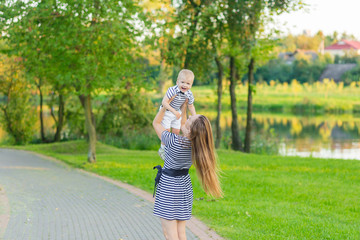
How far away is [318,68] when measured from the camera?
241 feet

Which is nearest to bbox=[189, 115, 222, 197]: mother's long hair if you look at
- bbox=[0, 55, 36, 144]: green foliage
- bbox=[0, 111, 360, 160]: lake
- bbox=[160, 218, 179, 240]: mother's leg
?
bbox=[160, 218, 179, 240]: mother's leg

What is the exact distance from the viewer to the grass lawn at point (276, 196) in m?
7.59

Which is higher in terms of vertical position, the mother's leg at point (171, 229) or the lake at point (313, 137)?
the mother's leg at point (171, 229)

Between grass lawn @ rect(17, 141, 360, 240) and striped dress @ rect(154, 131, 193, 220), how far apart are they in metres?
2.37

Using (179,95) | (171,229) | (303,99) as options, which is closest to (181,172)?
(171,229)

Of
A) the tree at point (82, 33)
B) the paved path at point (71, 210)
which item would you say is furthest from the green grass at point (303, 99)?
the paved path at point (71, 210)

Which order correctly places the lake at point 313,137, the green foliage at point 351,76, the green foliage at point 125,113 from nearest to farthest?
the lake at point 313,137 → the green foliage at point 125,113 → the green foliage at point 351,76

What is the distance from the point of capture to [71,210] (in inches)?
360

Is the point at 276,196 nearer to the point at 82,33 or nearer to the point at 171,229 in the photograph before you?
the point at 171,229

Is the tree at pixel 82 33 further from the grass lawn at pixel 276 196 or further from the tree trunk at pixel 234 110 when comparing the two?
the tree trunk at pixel 234 110

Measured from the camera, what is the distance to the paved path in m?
7.32

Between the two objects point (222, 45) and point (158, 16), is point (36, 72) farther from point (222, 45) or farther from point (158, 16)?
point (222, 45)

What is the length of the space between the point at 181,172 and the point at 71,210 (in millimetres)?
4864

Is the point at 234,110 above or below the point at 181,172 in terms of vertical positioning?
above
